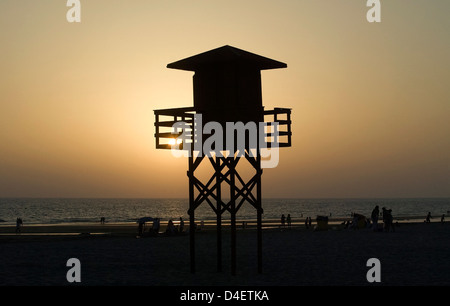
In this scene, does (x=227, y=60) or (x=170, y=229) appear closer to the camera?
(x=227, y=60)

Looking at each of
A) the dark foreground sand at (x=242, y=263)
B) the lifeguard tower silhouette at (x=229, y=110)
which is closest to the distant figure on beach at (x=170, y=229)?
the dark foreground sand at (x=242, y=263)

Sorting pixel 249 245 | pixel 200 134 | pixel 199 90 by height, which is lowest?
pixel 249 245

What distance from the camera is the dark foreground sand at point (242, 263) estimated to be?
18.8 m

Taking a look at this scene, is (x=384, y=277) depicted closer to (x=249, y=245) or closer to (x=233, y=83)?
(x=233, y=83)

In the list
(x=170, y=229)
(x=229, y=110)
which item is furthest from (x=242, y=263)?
(x=170, y=229)

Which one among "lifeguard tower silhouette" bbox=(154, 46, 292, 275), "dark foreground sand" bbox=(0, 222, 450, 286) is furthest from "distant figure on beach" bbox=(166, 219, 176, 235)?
"lifeguard tower silhouette" bbox=(154, 46, 292, 275)

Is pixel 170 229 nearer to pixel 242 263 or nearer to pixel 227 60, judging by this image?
pixel 242 263

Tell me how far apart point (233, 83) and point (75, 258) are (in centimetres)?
1131

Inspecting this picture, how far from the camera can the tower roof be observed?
1981 centimetres

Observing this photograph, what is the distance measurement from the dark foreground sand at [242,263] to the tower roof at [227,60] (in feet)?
24.0

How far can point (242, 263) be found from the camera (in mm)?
23406

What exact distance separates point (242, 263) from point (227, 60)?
8.37m
